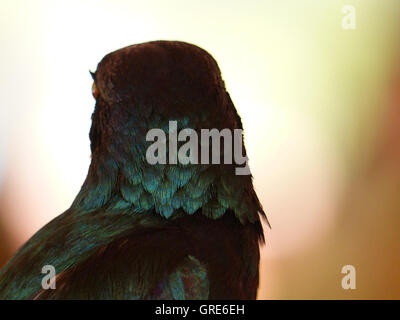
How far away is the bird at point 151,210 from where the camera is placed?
1.24 metres

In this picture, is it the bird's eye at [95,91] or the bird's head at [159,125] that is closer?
the bird's head at [159,125]

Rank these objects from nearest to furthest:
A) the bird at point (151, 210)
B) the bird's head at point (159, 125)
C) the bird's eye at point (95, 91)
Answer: the bird at point (151, 210) → the bird's head at point (159, 125) → the bird's eye at point (95, 91)

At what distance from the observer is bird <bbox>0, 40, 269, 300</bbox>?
4.06 ft

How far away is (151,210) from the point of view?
1.39 m

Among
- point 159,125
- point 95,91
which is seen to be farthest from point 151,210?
point 95,91

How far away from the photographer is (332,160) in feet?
9.90

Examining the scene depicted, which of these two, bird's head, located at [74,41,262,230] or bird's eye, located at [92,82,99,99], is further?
bird's eye, located at [92,82,99,99]

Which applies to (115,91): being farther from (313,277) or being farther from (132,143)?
(313,277)

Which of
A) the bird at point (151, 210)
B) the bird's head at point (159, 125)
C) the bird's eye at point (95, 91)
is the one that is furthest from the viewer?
the bird's eye at point (95, 91)

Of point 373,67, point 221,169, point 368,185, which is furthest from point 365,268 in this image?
point 221,169

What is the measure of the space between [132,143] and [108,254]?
26cm

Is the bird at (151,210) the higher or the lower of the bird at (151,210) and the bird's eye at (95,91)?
the lower

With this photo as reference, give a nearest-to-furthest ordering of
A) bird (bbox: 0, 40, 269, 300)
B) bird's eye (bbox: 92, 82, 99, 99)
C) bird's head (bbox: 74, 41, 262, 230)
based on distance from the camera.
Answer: bird (bbox: 0, 40, 269, 300) → bird's head (bbox: 74, 41, 262, 230) → bird's eye (bbox: 92, 82, 99, 99)
